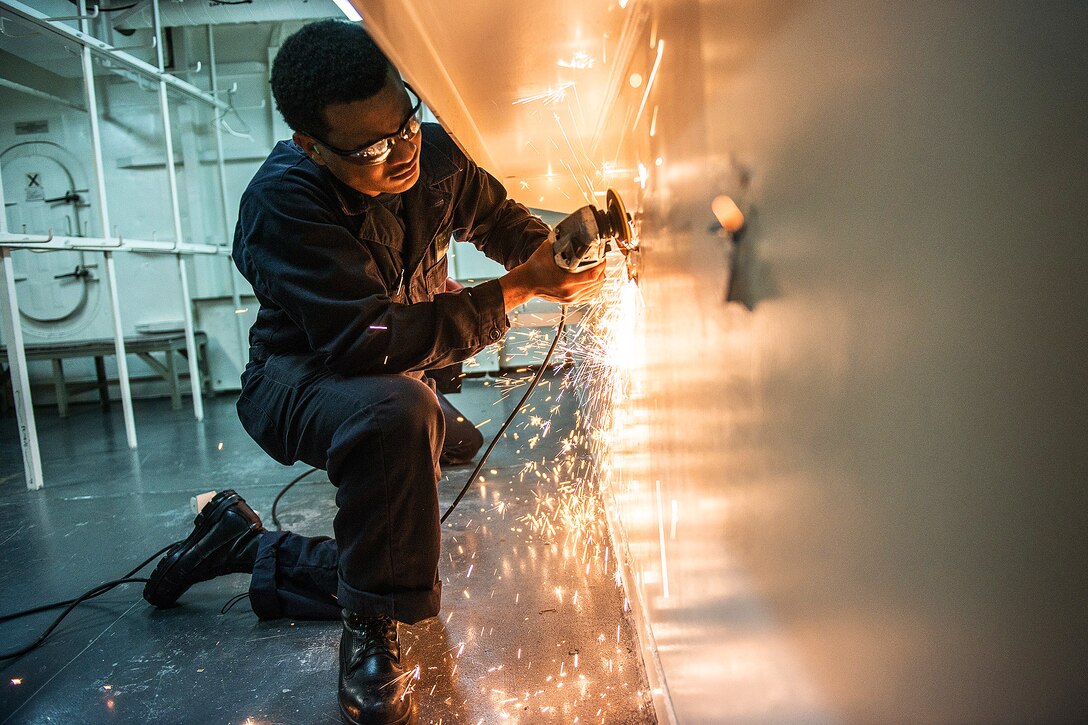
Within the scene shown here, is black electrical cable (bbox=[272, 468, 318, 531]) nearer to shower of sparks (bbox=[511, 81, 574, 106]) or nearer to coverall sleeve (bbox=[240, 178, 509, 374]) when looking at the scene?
coverall sleeve (bbox=[240, 178, 509, 374])

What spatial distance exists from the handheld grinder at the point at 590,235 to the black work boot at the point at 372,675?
90 cm

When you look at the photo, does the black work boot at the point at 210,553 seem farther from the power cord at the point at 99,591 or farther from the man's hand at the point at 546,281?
the man's hand at the point at 546,281

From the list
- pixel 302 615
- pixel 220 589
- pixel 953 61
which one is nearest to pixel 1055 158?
pixel 953 61

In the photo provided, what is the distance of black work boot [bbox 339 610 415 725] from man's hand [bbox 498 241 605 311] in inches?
30.8

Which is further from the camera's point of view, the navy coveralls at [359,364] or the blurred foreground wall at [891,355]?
the navy coveralls at [359,364]

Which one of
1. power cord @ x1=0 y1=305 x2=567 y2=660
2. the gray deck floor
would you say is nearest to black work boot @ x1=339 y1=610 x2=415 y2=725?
the gray deck floor

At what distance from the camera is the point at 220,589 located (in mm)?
2045

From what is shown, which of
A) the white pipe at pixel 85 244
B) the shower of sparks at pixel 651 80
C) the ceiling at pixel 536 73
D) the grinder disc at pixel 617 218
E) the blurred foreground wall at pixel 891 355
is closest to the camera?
the blurred foreground wall at pixel 891 355

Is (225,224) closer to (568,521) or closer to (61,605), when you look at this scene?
(61,605)

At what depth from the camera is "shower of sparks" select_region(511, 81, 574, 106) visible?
1.45 m

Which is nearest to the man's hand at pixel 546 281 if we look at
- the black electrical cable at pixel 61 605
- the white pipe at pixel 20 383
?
the black electrical cable at pixel 61 605

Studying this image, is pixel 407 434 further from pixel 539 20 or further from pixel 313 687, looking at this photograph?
pixel 539 20

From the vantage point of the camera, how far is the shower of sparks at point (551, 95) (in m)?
1.45

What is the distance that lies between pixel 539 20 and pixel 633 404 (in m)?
0.88
